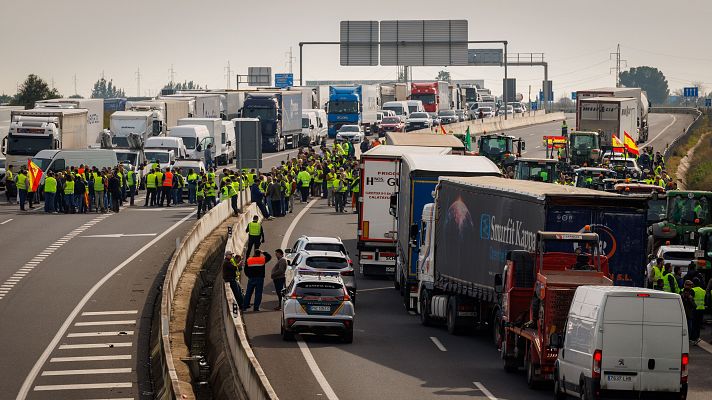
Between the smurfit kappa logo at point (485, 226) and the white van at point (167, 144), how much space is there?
3939 centimetres

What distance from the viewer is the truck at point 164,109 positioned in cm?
7669

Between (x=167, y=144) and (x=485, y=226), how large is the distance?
4052 cm

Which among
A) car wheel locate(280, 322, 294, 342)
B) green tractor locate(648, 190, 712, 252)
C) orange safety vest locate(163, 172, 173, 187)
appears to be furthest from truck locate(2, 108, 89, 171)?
car wheel locate(280, 322, 294, 342)

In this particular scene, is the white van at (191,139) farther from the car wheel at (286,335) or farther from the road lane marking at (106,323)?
the car wheel at (286,335)

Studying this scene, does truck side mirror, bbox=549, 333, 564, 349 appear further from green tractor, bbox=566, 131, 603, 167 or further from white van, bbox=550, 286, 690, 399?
green tractor, bbox=566, 131, 603, 167

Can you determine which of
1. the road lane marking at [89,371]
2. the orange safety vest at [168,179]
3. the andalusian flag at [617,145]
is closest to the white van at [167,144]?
the orange safety vest at [168,179]

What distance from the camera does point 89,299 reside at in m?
37.9

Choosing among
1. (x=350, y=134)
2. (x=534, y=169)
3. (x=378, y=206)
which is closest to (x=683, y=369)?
(x=378, y=206)

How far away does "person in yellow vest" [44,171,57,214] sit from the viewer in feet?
181

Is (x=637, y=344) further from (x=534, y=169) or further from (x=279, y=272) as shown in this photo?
(x=534, y=169)

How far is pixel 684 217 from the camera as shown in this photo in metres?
39.3

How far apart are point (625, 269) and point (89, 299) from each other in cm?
1665

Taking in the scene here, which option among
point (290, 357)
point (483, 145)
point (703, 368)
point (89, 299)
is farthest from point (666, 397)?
point (483, 145)

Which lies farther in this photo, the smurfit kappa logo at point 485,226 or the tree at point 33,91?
the tree at point 33,91
